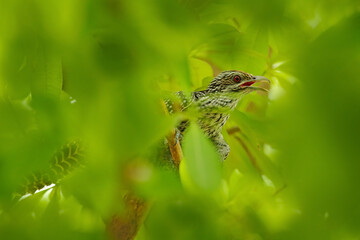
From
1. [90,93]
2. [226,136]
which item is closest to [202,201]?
[90,93]

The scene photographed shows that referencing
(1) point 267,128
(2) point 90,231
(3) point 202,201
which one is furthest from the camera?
(2) point 90,231

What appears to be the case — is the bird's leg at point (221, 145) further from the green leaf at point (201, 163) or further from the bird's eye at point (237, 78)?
the green leaf at point (201, 163)

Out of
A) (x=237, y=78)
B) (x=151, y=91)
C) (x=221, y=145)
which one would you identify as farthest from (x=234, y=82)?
(x=151, y=91)

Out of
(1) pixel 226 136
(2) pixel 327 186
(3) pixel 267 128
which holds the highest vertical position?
(1) pixel 226 136

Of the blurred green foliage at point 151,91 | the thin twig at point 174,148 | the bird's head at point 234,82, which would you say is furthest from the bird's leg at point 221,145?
the blurred green foliage at point 151,91

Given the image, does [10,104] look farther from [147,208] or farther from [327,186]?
[147,208]

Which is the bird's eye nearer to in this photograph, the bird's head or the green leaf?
the bird's head

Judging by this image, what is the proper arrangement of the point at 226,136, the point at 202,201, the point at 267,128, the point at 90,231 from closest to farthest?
the point at 267,128, the point at 202,201, the point at 90,231, the point at 226,136
